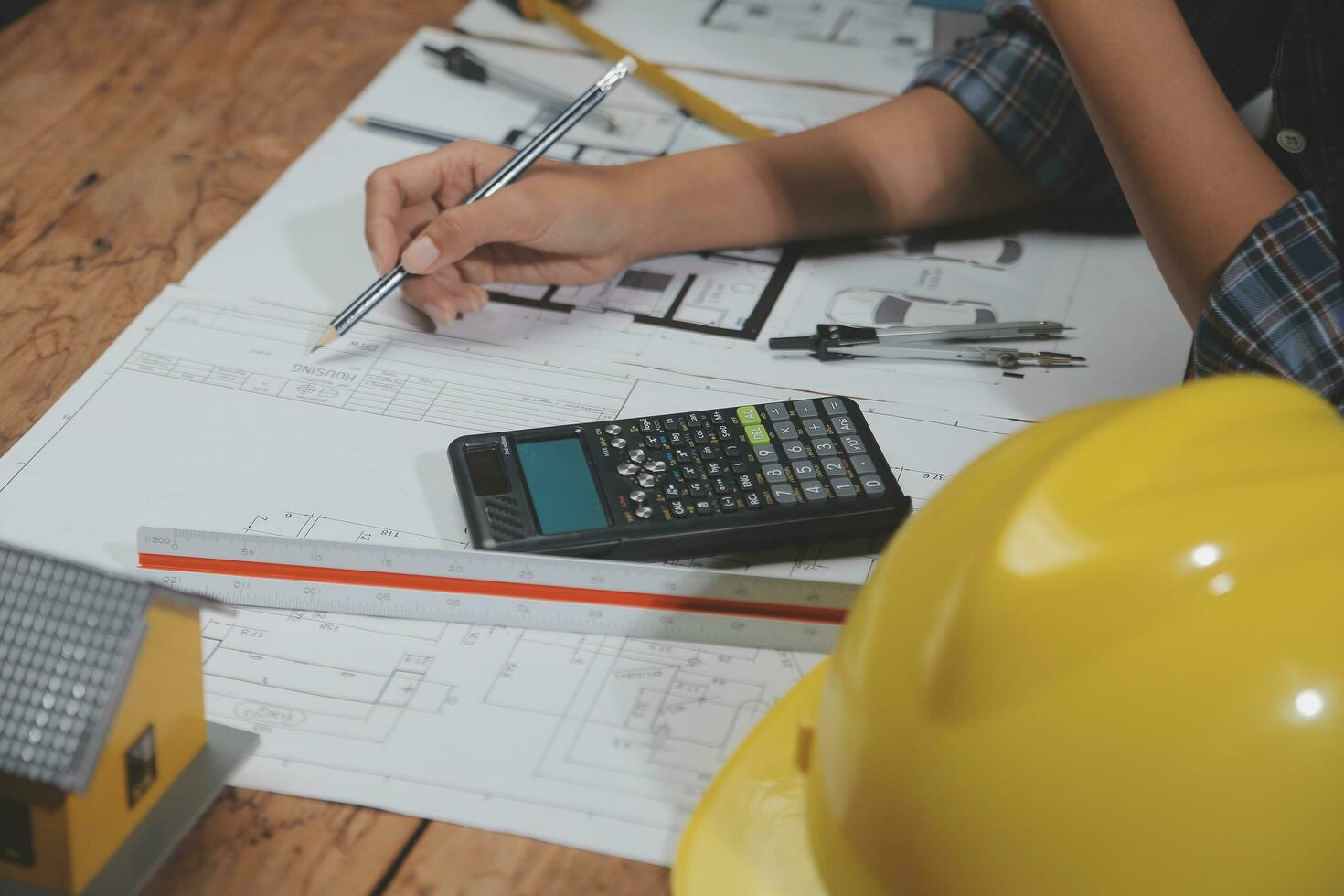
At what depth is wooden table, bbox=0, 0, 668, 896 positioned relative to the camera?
0.46 m

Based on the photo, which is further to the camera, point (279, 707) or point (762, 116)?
point (762, 116)

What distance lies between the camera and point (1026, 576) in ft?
1.16

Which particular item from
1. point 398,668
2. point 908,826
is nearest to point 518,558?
point 398,668

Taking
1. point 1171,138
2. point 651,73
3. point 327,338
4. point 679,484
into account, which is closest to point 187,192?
point 327,338

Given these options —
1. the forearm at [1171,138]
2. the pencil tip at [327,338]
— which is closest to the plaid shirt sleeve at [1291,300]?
the forearm at [1171,138]

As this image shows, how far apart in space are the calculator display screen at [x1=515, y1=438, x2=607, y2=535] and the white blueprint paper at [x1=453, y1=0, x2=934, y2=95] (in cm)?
51

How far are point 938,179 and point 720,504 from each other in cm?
35

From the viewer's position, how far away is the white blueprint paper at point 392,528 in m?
0.49

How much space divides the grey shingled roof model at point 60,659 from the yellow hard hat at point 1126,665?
24 centimetres

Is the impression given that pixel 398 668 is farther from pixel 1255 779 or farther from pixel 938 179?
pixel 938 179

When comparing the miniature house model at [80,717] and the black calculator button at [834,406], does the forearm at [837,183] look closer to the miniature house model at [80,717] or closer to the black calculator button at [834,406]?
the black calculator button at [834,406]

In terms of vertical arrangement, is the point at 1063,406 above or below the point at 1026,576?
below

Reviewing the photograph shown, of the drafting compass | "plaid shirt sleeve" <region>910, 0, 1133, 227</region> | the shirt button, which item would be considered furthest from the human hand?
the shirt button

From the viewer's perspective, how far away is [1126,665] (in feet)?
1.16
